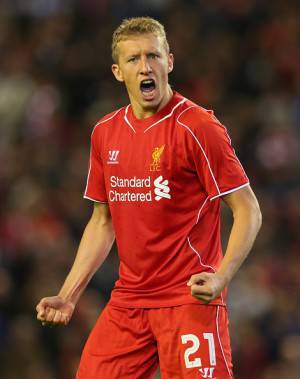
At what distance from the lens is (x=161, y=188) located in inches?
195

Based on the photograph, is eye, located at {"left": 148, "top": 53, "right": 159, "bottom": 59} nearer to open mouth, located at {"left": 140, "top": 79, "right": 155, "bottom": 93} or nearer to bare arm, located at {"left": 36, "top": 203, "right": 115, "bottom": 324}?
open mouth, located at {"left": 140, "top": 79, "right": 155, "bottom": 93}

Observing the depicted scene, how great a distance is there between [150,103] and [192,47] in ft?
24.1

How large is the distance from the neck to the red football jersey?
A: 0.03m

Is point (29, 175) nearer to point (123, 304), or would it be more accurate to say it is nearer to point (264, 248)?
point (264, 248)

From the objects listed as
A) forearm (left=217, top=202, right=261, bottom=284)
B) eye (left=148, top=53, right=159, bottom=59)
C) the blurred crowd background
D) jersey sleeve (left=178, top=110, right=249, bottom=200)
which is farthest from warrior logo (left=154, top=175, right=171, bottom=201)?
the blurred crowd background

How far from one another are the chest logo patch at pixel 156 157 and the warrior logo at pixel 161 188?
5 centimetres

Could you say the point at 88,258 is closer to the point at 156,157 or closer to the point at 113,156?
the point at 113,156

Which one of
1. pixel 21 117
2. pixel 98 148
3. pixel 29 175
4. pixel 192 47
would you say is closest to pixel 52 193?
pixel 29 175

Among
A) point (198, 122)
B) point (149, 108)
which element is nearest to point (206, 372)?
point (198, 122)

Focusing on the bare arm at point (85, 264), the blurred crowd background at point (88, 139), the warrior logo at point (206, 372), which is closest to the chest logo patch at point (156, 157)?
the bare arm at point (85, 264)

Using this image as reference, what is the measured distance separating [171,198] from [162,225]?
0.43 feet

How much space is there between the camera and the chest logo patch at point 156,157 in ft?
16.2

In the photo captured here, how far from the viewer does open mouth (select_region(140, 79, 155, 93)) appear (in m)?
5.02

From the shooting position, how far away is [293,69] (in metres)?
12.1
